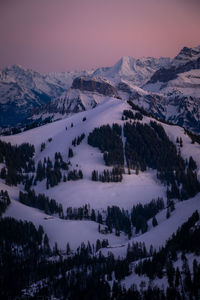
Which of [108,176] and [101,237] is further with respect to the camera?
[108,176]

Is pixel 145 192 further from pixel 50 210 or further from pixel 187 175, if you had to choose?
pixel 50 210

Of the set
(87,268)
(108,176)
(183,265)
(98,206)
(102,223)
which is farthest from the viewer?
(108,176)

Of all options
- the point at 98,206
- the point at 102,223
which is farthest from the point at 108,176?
the point at 102,223

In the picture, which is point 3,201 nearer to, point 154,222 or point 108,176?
point 108,176

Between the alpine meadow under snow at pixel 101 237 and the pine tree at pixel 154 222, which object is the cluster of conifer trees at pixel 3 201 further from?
the pine tree at pixel 154 222

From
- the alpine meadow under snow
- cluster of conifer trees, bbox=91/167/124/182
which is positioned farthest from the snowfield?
cluster of conifer trees, bbox=91/167/124/182

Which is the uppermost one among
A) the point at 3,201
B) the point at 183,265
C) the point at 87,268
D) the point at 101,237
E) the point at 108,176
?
the point at 183,265

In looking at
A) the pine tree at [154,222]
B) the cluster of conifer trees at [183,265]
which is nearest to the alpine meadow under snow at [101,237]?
the pine tree at [154,222]

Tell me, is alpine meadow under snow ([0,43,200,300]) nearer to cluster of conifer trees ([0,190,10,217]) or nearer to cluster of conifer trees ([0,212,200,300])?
cluster of conifer trees ([0,212,200,300])

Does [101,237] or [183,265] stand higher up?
[183,265]

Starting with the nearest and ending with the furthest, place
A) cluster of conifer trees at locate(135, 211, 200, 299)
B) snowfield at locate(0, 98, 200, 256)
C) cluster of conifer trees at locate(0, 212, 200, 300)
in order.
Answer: cluster of conifer trees at locate(135, 211, 200, 299), cluster of conifer trees at locate(0, 212, 200, 300), snowfield at locate(0, 98, 200, 256)

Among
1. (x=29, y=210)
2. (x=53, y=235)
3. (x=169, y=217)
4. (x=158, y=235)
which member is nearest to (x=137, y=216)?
(x=169, y=217)

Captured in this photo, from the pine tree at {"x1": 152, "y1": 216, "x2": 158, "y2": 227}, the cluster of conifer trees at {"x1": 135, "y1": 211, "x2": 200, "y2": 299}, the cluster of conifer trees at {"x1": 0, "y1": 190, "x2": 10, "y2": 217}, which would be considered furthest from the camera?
the cluster of conifer trees at {"x1": 0, "y1": 190, "x2": 10, "y2": 217}
